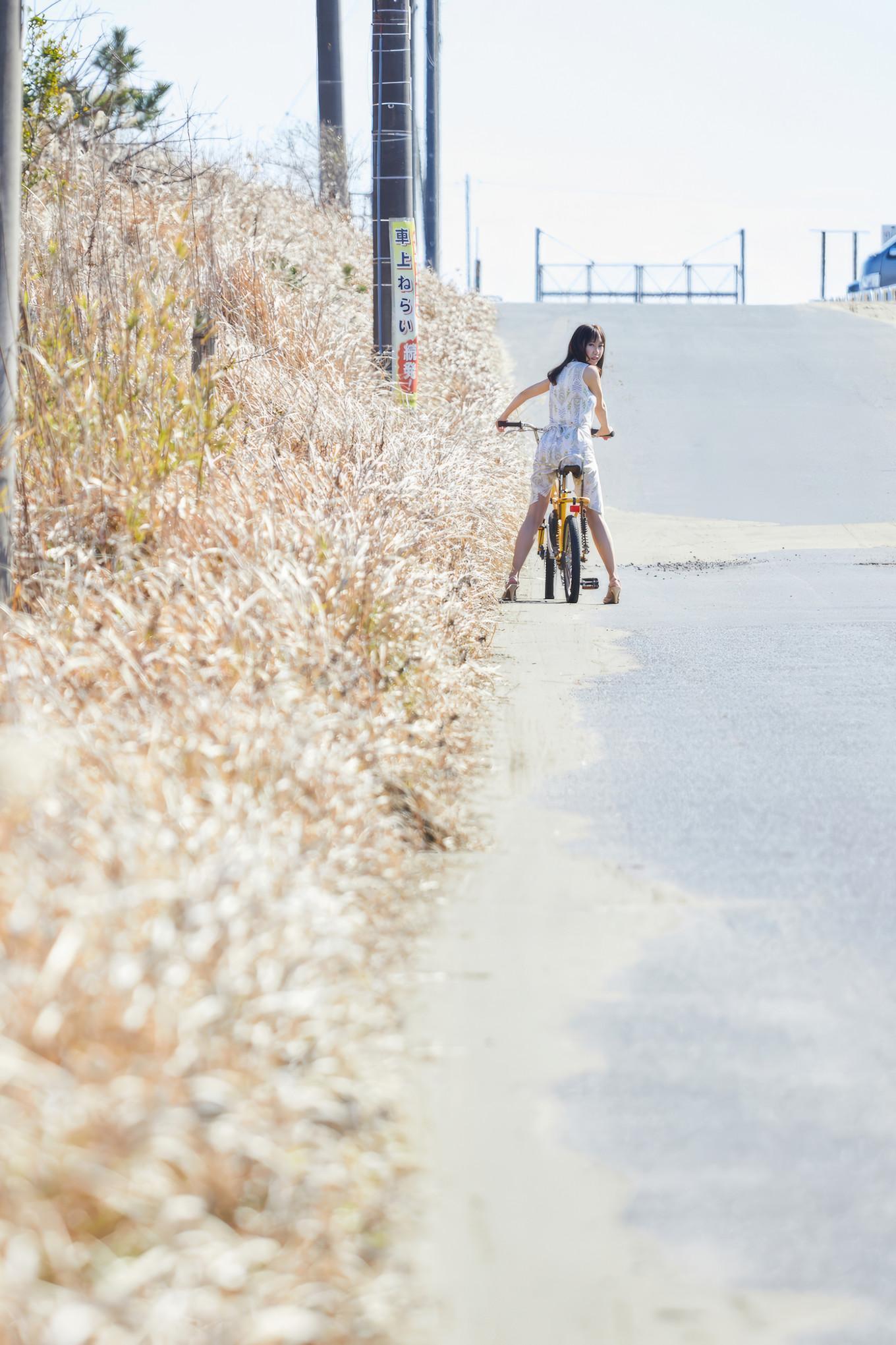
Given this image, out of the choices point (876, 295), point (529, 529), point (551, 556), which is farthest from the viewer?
point (876, 295)

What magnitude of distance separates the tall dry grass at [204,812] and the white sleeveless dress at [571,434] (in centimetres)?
99

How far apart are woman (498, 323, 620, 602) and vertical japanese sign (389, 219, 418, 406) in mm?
2710

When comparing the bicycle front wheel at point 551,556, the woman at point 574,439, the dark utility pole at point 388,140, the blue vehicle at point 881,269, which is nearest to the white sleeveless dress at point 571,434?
the woman at point 574,439

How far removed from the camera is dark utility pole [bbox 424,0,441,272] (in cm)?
3525

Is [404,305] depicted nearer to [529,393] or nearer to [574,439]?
[529,393]

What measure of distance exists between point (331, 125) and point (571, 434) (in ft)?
68.3

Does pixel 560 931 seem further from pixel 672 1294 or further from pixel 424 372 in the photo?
pixel 424 372

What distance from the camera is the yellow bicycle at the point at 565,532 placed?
33.4ft

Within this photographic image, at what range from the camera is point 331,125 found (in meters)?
29.1

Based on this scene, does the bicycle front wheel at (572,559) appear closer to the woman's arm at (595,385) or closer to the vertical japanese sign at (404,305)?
the woman's arm at (595,385)

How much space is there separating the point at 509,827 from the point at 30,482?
2.78 m

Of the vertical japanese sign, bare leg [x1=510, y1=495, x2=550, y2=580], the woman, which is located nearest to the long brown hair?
the woman

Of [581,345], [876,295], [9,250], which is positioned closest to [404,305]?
[581,345]

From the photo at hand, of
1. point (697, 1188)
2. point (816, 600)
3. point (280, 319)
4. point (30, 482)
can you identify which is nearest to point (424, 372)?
point (280, 319)
